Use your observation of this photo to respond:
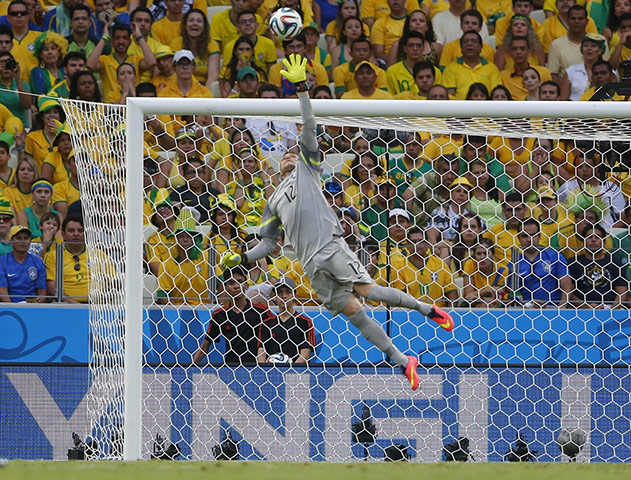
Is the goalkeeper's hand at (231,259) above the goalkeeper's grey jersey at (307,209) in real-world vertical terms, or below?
below

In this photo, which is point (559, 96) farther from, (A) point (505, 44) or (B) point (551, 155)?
(B) point (551, 155)

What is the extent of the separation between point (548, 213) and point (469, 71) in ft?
10.4

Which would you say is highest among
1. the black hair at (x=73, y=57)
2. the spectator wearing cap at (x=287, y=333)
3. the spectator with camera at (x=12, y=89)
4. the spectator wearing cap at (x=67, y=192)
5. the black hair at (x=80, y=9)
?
the black hair at (x=80, y=9)

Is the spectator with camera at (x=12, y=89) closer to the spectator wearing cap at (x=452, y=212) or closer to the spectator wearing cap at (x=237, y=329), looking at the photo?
the spectator wearing cap at (x=237, y=329)

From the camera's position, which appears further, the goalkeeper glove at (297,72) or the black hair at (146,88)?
the black hair at (146,88)

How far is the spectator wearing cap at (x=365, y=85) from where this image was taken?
35.3 feet

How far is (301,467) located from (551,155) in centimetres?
456

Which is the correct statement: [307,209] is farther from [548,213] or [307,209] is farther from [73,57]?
[73,57]

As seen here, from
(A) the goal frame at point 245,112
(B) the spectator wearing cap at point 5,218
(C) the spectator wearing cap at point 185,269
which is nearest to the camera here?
(A) the goal frame at point 245,112

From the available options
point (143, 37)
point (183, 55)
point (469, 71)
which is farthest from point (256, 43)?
point (469, 71)

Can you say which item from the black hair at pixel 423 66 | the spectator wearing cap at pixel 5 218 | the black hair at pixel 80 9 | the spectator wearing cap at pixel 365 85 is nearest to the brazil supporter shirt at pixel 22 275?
the spectator wearing cap at pixel 5 218

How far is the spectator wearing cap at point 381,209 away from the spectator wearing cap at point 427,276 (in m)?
0.27

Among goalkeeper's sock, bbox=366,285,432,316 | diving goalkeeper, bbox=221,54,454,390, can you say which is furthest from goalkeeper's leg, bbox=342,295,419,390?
goalkeeper's sock, bbox=366,285,432,316

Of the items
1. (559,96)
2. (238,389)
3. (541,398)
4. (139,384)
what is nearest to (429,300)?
(541,398)
